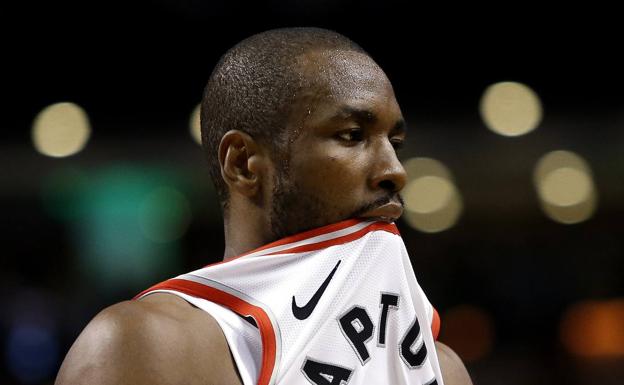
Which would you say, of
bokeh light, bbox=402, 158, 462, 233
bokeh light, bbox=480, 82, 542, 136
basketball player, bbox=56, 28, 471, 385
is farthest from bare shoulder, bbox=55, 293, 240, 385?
bokeh light, bbox=402, 158, 462, 233

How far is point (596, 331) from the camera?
898cm

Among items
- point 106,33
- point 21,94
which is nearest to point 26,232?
point 21,94

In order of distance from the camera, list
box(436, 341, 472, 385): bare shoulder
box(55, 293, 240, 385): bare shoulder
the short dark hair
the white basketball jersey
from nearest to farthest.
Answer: box(55, 293, 240, 385): bare shoulder → the white basketball jersey → the short dark hair → box(436, 341, 472, 385): bare shoulder

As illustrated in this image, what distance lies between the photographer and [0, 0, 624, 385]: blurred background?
877 cm

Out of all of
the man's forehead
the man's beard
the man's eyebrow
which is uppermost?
the man's forehead

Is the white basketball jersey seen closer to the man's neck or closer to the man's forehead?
the man's neck

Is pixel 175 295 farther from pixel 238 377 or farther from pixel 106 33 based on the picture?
pixel 106 33

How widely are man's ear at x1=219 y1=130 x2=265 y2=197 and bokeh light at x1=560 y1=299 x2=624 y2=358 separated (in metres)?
7.29

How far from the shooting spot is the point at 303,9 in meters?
8.43

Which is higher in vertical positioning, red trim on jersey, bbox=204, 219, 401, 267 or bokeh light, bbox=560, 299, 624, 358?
red trim on jersey, bbox=204, 219, 401, 267

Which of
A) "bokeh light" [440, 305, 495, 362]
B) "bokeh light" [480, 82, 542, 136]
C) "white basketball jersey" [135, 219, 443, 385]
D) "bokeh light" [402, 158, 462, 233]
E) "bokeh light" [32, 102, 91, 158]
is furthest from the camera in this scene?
"bokeh light" [402, 158, 462, 233]

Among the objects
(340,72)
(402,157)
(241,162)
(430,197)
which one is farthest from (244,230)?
(430,197)

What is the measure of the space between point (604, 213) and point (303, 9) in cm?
487

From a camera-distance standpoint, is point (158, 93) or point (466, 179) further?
point (466, 179)
